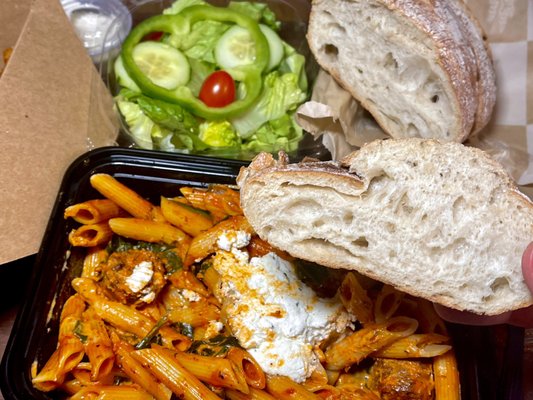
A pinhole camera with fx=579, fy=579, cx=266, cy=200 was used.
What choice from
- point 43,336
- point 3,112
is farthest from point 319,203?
point 3,112

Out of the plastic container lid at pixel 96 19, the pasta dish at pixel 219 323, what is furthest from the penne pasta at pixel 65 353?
the plastic container lid at pixel 96 19

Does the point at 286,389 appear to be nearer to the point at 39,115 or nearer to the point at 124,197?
the point at 124,197

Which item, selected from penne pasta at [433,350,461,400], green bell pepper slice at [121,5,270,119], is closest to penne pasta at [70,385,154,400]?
penne pasta at [433,350,461,400]

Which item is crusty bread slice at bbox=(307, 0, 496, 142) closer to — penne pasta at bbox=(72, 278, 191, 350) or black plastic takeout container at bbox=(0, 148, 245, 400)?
black plastic takeout container at bbox=(0, 148, 245, 400)

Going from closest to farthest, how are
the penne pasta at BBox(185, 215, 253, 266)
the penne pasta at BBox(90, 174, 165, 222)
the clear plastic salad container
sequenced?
the penne pasta at BBox(185, 215, 253, 266)
the penne pasta at BBox(90, 174, 165, 222)
the clear plastic salad container

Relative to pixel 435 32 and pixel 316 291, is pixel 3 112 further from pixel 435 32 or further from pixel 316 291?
pixel 435 32

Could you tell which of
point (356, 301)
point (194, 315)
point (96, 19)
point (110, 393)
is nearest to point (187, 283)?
point (194, 315)
